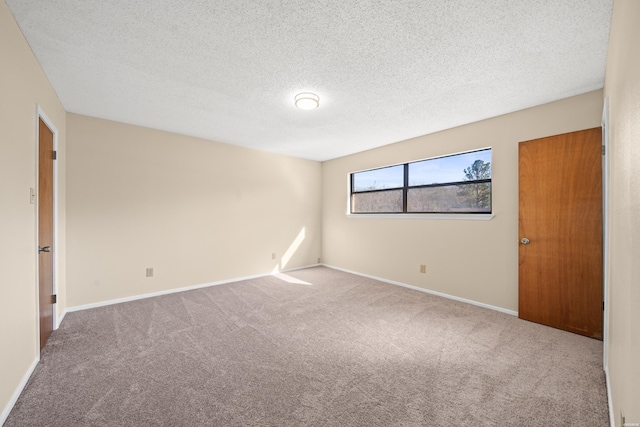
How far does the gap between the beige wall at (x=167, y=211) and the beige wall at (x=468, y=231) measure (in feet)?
5.90

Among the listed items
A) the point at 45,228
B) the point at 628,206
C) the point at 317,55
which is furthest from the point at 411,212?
the point at 45,228

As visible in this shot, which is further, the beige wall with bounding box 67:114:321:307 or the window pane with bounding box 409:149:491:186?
the window pane with bounding box 409:149:491:186

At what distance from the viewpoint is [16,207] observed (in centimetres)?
174

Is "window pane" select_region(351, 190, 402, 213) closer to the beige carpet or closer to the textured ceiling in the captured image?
the textured ceiling

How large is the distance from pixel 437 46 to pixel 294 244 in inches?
169

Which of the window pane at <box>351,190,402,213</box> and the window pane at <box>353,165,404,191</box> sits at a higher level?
the window pane at <box>353,165,404,191</box>

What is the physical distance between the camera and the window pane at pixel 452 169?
350 cm

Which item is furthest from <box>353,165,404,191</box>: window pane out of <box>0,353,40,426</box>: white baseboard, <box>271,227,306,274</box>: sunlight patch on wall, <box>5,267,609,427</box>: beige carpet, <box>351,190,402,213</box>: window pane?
<box>0,353,40,426</box>: white baseboard

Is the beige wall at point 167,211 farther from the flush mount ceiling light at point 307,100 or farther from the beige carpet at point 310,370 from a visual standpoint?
the flush mount ceiling light at point 307,100

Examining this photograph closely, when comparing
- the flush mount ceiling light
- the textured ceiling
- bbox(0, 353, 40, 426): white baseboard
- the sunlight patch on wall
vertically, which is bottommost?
bbox(0, 353, 40, 426): white baseboard

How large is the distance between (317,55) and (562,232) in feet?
9.77

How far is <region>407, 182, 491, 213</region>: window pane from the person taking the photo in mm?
3486

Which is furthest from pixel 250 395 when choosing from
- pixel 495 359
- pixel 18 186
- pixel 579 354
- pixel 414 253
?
pixel 414 253

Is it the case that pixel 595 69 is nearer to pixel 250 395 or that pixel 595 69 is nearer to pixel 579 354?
pixel 579 354
